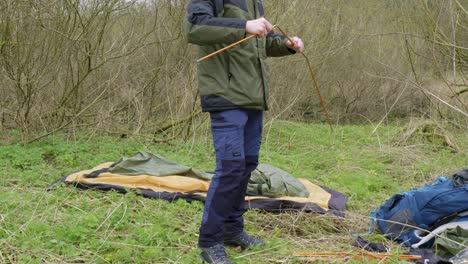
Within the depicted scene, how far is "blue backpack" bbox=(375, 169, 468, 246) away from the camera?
3480 mm

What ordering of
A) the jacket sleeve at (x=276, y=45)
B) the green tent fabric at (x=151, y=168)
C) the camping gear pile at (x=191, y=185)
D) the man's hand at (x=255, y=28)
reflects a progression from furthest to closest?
the green tent fabric at (x=151, y=168)
the camping gear pile at (x=191, y=185)
the jacket sleeve at (x=276, y=45)
the man's hand at (x=255, y=28)

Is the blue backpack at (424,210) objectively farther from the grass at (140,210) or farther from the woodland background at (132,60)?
the woodland background at (132,60)

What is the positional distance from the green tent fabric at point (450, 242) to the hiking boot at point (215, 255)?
1.39 meters

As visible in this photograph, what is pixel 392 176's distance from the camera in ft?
20.3

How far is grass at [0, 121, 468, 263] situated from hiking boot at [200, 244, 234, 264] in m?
0.08

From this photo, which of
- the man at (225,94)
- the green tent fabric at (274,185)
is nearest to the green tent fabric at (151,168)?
the green tent fabric at (274,185)

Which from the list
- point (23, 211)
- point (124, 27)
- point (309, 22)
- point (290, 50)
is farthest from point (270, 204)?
point (309, 22)

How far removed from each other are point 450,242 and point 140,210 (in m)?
2.11

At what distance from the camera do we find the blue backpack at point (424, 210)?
3.48 metres

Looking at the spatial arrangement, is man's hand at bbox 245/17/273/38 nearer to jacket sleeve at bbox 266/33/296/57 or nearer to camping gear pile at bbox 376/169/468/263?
jacket sleeve at bbox 266/33/296/57

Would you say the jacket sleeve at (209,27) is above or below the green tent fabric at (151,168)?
above

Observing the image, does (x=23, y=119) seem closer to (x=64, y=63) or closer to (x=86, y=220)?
(x=64, y=63)

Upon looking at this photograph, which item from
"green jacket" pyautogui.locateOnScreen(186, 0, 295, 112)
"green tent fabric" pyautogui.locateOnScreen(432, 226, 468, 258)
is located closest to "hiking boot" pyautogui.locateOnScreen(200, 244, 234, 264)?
"green jacket" pyautogui.locateOnScreen(186, 0, 295, 112)

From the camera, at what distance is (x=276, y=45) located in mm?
3172
